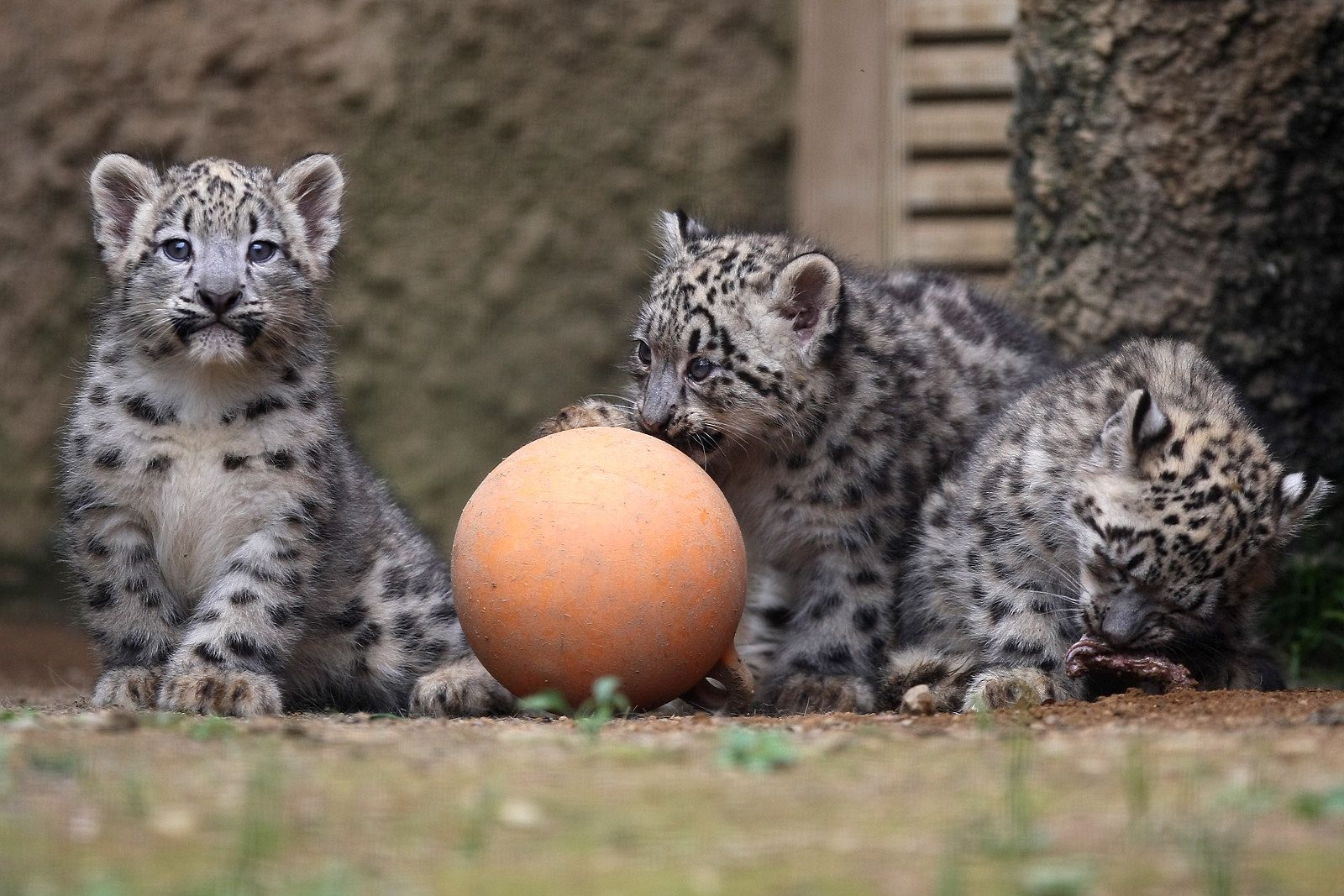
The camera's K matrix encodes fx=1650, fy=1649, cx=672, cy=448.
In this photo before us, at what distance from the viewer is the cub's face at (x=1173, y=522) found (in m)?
6.10

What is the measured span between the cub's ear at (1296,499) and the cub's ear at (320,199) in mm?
4083

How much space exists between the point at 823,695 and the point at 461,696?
1.52 meters

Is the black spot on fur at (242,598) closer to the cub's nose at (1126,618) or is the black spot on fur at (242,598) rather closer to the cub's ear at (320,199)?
the cub's ear at (320,199)

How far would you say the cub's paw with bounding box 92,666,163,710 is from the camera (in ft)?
20.6

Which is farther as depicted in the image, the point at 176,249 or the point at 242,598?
the point at 176,249

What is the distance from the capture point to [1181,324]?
8.69 meters

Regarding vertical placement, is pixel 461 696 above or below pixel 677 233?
below

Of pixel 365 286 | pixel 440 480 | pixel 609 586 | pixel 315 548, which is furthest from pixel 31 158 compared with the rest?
pixel 609 586

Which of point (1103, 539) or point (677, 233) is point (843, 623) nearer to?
point (1103, 539)

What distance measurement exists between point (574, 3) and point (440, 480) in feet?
11.1

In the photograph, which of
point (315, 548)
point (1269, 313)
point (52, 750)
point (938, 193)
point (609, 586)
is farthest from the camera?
point (938, 193)

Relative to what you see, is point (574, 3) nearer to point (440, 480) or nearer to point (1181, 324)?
point (440, 480)

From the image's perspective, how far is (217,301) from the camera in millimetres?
6473

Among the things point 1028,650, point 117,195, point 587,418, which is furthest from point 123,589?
point 1028,650
